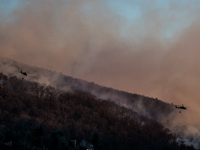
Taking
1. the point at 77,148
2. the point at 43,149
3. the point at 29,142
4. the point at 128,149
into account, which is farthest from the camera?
the point at 128,149

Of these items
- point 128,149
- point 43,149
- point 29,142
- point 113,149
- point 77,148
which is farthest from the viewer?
point 128,149

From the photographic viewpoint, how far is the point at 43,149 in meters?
125

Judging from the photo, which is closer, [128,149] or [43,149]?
[43,149]

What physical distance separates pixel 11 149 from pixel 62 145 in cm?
2306

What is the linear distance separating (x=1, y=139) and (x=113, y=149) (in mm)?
87906

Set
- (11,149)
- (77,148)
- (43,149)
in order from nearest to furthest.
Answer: (11,149), (43,149), (77,148)

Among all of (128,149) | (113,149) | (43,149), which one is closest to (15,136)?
(43,149)

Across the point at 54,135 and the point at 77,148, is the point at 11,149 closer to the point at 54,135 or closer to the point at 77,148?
the point at 54,135

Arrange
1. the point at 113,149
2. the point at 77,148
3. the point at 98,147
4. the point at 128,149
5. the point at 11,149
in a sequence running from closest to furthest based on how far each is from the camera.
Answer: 1. the point at 11,149
2. the point at 98,147
3. the point at 77,148
4. the point at 113,149
5. the point at 128,149

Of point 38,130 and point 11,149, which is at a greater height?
point 38,130

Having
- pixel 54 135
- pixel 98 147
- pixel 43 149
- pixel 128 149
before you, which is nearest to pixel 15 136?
pixel 43 149

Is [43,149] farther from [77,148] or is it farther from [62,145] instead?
[77,148]

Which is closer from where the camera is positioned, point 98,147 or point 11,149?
point 11,149

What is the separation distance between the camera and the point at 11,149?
115562mm
